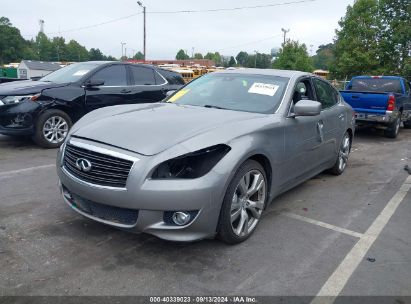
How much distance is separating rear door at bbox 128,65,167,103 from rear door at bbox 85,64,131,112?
167 mm

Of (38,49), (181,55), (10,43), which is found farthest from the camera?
(181,55)

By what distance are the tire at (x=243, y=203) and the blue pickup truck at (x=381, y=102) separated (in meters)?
7.21

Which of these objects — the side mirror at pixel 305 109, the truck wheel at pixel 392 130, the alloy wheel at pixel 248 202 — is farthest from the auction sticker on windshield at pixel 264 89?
the truck wheel at pixel 392 130

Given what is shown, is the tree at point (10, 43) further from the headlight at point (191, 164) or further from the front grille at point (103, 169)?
the headlight at point (191, 164)

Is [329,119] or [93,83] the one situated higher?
[93,83]

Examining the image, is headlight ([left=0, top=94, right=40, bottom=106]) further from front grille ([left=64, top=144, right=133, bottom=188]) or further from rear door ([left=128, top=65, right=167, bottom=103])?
front grille ([left=64, top=144, right=133, bottom=188])

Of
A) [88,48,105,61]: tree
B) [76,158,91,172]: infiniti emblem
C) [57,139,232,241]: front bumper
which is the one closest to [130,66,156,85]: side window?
[76,158,91,172]: infiniti emblem

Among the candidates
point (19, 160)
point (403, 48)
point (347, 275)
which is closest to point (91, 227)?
point (347, 275)

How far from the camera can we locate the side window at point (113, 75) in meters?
7.81

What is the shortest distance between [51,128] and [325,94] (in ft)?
15.8

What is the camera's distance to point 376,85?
11.3 m

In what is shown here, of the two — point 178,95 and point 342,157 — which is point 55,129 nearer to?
point 178,95

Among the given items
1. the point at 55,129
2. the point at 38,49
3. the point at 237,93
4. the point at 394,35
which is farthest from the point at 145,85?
the point at 38,49

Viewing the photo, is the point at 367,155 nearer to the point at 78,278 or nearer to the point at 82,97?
the point at 82,97
